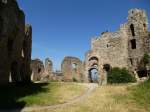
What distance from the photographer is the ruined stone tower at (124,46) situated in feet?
133

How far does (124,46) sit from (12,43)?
17804mm

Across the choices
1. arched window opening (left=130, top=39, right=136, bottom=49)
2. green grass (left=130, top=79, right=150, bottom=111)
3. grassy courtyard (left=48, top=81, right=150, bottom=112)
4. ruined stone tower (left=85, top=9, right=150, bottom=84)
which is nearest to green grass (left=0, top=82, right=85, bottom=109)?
grassy courtyard (left=48, top=81, right=150, bottom=112)

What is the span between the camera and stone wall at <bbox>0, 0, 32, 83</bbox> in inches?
1168

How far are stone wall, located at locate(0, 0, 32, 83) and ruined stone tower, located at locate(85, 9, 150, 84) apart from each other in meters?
12.2

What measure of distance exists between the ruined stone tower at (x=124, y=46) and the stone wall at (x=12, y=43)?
12.2m

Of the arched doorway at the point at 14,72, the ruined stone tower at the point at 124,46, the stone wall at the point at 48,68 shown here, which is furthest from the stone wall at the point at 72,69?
the arched doorway at the point at 14,72

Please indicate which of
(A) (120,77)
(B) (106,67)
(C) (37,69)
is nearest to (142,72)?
(A) (120,77)

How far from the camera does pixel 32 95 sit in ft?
76.2

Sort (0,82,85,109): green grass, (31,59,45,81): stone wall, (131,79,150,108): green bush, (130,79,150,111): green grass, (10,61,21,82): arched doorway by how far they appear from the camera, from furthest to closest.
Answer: (31,59,45,81): stone wall, (10,61,21,82): arched doorway, (131,79,150,108): green bush, (130,79,150,111): green grass, (0,82,85,109): green grass

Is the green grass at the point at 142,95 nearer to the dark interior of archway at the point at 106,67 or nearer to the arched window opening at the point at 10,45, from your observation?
the arched window opening at the point at 10,45

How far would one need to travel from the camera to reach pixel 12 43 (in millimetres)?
32625

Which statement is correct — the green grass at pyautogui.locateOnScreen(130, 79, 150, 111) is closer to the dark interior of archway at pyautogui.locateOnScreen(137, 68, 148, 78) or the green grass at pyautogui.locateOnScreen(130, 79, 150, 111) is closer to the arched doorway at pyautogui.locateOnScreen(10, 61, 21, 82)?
the dark interior of archway at pyautogui.locateOnScreen(137, 68, 148, 78)

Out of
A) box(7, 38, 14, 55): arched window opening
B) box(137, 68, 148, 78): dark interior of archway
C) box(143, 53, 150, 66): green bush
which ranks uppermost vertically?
box(7, 38, 14, 55): arched window opening

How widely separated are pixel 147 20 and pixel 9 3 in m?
22.4
